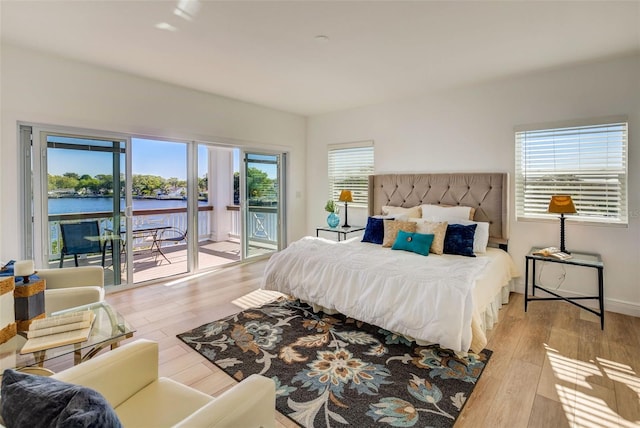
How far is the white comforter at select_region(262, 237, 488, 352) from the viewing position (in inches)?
95.0

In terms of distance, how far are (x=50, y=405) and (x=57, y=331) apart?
1.32 m

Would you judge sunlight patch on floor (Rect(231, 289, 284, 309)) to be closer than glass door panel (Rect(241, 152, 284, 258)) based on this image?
Yes

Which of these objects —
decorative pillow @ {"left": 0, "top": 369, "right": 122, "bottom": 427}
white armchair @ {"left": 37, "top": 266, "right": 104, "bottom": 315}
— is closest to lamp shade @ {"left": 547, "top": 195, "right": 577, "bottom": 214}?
decorative pillow @ {"left": 0, "top": 369, "right": 122, "bottom": 427}

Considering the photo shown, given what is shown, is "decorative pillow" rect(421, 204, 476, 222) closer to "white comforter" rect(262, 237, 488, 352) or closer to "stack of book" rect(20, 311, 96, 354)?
"white comforter" rect(262, 237, 488, 352)

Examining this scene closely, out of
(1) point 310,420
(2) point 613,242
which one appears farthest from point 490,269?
(1) point 310,420

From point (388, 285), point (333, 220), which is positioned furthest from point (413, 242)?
point (333, 220)

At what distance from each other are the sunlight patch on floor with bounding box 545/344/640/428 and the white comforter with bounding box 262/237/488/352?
654 mm

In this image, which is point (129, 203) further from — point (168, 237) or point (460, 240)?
point (460, 240)

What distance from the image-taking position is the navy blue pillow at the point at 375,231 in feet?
13.5

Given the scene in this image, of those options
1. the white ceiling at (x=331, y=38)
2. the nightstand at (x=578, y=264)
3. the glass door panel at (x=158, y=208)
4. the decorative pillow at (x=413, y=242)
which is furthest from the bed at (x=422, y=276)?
the glass door panel at (x=158, y=208)

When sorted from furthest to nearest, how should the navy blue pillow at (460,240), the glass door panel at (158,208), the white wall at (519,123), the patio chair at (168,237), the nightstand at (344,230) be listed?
the patio chair at (168,237), the nightstand at (344,230), the glass door panel at (158,208), the navy blue pillow at (460,240), the white wall at (519,123)

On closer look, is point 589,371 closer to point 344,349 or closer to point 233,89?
point 344,349

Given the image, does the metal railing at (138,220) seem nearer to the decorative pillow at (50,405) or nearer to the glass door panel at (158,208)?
the glass door panel at (158,208)

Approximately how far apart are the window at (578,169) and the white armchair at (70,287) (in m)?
4.54
